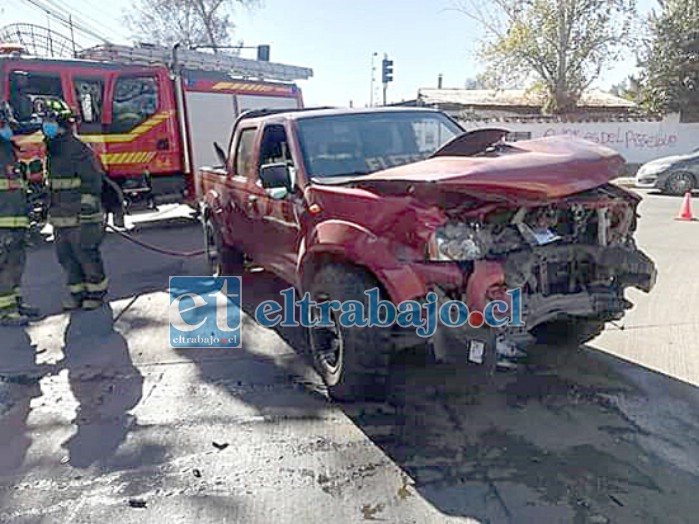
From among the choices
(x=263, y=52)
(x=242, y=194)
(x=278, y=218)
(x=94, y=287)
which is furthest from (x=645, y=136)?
(x=94, y=287)

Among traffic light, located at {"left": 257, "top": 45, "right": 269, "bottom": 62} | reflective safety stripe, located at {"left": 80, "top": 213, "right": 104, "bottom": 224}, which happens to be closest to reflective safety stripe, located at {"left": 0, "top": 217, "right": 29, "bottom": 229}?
reflective safety stripe, located at {"left": 80, "top": 213, "right": 104, "bottom": 224}

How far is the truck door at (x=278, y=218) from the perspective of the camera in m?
4.39

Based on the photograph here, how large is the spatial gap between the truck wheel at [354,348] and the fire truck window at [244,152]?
1965 millimetres

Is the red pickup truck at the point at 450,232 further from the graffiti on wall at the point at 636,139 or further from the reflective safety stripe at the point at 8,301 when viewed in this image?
the graffiti on wall at the point at 636,139

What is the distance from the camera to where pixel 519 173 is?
3.16m

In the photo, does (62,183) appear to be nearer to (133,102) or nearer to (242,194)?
(242,194)

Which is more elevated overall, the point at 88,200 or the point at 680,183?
the point at 88,200

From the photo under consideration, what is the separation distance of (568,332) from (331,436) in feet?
7.10

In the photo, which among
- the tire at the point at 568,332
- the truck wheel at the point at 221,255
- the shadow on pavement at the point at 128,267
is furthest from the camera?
the shadow on pavement at the point at 128,267

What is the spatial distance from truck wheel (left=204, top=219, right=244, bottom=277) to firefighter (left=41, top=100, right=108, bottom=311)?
1.25 meters

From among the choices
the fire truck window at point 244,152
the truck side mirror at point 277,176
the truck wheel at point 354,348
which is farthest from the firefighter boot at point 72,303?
the truck wheel at point 354,348

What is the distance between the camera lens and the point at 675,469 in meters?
3.04

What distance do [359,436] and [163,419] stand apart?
132cm

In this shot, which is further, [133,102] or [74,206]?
[133,102]
